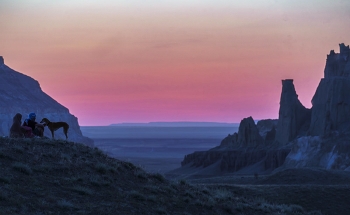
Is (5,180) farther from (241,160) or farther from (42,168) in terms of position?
(241,160)

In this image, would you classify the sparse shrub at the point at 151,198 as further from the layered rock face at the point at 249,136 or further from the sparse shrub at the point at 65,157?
the layered rock face at the point at 249,136

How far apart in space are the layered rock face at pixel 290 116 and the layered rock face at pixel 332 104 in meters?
6.57

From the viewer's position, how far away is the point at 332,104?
108m

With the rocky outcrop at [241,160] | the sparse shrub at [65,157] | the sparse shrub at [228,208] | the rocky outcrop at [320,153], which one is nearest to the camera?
the sparse shrub at [65,157]

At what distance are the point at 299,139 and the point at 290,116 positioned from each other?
12.9m

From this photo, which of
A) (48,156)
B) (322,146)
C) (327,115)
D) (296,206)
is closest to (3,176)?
(48,156)

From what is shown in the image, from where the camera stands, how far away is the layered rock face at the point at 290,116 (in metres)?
118

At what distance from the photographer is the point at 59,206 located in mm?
22047

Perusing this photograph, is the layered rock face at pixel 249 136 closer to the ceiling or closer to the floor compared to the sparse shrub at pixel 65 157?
closer to the ceiling

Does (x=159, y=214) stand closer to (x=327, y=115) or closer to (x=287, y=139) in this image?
(x=327, y=115)

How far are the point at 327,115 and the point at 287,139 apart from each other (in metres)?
12.3

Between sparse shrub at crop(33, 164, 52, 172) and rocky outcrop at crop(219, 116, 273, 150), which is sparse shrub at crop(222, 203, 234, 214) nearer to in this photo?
sparse shrub at crop(33, 164, 52, 172)

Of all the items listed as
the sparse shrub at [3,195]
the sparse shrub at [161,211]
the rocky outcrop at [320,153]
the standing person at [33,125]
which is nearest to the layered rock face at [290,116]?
the rocky outcrop at [320,153]

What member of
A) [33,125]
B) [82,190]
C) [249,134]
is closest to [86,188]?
[82,190]
